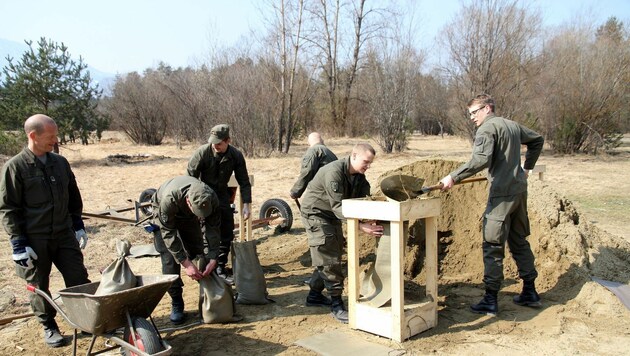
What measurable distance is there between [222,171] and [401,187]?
242cm

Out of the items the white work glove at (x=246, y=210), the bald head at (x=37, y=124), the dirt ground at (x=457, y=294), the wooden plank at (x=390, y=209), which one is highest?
the bald head at (x=37, y=124)

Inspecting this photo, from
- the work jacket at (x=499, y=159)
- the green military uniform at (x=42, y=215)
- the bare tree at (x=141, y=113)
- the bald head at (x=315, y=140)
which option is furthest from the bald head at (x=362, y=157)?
the bare tree at (x=141, y=113)

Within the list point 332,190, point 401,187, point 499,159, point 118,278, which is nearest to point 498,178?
point 499,159

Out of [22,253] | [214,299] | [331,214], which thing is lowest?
[214,299]

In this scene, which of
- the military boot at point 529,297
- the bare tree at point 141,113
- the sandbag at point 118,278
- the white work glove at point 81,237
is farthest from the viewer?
the bare tree at point 141,113

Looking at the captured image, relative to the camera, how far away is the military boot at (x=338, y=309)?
4.33 m

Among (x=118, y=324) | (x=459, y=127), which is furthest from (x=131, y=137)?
(x=118, y=324)

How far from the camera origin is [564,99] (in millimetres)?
18328

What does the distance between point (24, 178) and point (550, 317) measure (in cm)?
439

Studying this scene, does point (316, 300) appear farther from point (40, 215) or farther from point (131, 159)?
point (131, 159)

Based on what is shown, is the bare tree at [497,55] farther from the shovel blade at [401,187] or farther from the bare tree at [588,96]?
the shovel blade at [401,187]

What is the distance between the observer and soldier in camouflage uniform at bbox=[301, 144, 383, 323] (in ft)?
13.7

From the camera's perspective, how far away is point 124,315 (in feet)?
10.8

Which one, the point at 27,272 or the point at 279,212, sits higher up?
the point at 27,272
